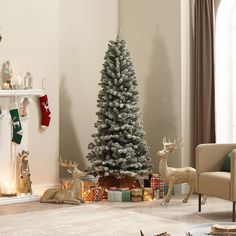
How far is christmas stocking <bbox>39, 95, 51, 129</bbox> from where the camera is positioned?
767cm

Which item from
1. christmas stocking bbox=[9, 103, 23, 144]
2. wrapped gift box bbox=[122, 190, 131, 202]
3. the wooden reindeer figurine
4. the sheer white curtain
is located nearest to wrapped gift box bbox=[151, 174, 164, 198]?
wrapped gift box bbox=[122, 190, 131, 202]

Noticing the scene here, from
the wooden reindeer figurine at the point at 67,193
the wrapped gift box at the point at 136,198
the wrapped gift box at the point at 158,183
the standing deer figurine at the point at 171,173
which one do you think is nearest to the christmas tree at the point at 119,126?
the wrapped gift box at the point at 158,183

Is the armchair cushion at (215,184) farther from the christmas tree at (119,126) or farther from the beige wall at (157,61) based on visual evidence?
the beige wall at (157,61)

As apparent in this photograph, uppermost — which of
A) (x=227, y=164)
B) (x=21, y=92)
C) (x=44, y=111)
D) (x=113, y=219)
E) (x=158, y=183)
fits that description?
(x=21, y=92)

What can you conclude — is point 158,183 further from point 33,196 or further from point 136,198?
point 33,196

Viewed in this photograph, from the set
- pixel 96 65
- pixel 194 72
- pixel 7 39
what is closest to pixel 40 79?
pixel 7 39

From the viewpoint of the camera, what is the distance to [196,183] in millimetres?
6684

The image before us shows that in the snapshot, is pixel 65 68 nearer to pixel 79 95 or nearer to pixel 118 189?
pixel 79 95

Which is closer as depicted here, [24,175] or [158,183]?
[24,175]

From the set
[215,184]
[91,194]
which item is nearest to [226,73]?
[215,184]

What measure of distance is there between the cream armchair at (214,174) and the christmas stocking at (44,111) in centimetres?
206

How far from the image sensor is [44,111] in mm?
7688

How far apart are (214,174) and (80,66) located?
296cm

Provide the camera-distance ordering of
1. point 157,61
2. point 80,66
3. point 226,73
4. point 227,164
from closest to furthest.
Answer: point 227,164 < point 226,73 < point 157,61 < point 80,66
